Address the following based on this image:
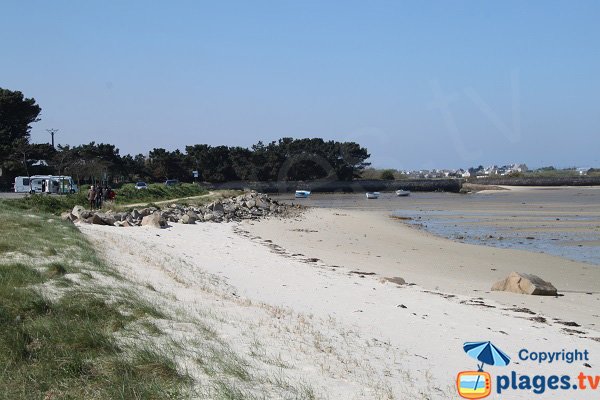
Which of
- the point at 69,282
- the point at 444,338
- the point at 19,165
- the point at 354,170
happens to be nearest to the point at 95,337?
the point at 69,282

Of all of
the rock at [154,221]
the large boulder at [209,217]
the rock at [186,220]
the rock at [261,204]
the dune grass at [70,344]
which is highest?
the dune grass at [70,344]

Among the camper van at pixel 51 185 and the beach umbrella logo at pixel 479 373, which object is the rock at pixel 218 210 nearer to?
the camper van at pixel 51 185

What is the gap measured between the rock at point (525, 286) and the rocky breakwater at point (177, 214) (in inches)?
540

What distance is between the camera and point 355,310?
9.53m

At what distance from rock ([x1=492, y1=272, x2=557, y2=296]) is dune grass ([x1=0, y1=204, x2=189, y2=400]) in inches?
315

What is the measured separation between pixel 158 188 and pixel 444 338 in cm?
4352

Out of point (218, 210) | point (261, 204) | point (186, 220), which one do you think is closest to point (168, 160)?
point (261, 204)

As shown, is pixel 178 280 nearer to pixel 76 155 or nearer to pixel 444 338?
pixel 444 338

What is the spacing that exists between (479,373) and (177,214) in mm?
23648

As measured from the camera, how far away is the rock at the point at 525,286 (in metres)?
12.2

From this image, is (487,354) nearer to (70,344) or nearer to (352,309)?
(352,309)

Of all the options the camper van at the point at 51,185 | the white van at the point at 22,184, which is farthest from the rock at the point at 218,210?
the white van at the point at 22,184
